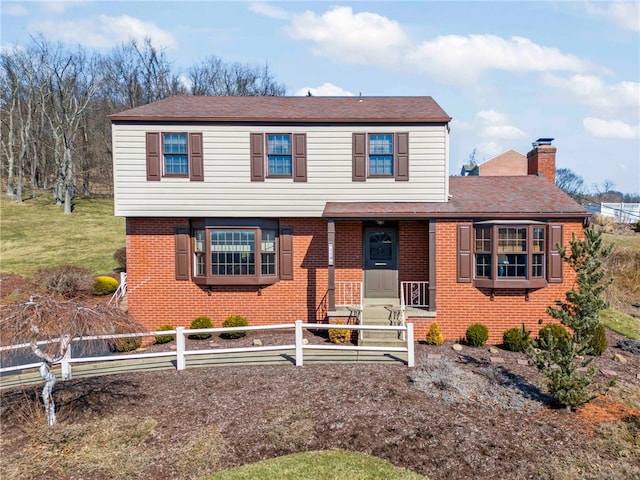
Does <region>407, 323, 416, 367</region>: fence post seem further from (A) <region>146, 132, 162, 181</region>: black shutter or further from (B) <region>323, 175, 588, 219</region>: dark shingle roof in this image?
(A) <region>146, 132, 162, 181</region>: black shutter

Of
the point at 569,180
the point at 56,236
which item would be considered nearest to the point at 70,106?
the point at 56,236

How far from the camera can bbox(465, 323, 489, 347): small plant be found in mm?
11625

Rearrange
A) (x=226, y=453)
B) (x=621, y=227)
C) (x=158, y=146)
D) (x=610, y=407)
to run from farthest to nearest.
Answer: (x=621, y=227) < (x=158, y=146) < (x=610, y=407) < (x=226, y=453)

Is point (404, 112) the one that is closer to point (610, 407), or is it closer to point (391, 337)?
point (391, 337)

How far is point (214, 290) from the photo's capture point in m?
13.3

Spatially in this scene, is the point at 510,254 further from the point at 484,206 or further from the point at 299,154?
the point at 299,154

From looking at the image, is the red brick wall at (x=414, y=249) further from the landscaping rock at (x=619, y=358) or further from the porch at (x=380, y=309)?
the landscaping rock at (x=619, y=358)

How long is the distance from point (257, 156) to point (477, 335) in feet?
27.5

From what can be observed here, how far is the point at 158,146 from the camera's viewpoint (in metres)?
12.8

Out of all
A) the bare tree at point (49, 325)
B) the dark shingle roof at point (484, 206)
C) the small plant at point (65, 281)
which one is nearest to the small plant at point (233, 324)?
the dark shingle roof at point (484, 206)

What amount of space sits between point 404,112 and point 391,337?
7168mm

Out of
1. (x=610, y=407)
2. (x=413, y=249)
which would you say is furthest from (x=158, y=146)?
(x=610, y=407)

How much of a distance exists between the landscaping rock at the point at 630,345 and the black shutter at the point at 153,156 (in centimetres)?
1459

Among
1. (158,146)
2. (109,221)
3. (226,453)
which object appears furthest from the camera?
(109,221)
